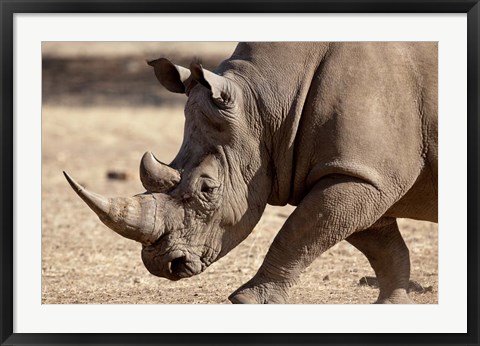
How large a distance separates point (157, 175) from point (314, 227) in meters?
1.06

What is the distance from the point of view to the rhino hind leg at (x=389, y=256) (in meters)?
8.60

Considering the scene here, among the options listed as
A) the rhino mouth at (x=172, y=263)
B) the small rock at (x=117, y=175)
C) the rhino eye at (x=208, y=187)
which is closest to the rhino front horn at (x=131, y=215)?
the rhino mouth at (x=172, y=263)

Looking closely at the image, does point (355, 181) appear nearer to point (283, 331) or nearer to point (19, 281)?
point (283, 331)

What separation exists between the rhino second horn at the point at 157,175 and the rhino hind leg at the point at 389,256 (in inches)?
61.3

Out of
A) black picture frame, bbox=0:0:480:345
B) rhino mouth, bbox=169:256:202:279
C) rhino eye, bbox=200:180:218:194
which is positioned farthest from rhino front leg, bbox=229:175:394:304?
black picture frame, bbox=0:0:480:345

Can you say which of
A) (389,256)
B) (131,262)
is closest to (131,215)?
(389,256)

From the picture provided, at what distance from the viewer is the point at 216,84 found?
7617 millimetres

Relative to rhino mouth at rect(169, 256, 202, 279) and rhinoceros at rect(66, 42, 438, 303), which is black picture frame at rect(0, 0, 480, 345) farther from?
rhino mouth at rect(169, 256, 202, 279)

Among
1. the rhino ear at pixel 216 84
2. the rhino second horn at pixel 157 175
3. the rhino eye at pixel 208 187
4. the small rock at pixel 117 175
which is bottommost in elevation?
the rhino eye at pixel 208 187

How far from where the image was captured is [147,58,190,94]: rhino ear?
797 centimetres

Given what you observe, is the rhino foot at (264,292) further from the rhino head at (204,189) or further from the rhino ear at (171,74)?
the rhino ear at (171,74)

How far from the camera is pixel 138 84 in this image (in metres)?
23.2

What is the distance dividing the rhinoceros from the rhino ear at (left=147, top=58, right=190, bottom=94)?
2cm
